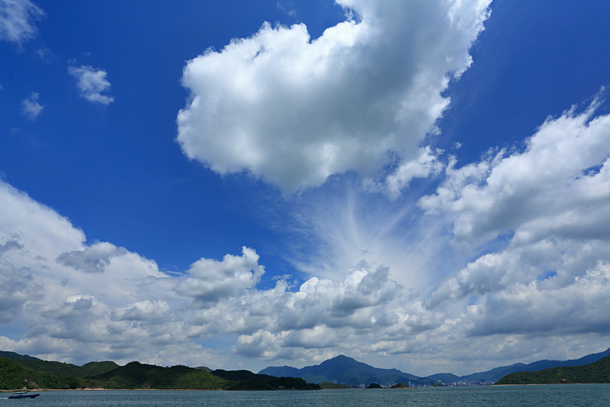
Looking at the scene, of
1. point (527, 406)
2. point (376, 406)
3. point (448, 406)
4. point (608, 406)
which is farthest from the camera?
point (376, 406)

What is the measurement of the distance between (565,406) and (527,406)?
14.9 metres

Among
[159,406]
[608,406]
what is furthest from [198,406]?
[608,406]

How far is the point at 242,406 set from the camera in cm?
19888

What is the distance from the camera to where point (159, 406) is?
196750 millimetres

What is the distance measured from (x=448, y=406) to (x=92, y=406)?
18686 centimetres

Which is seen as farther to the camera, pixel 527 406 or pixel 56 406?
pixel 56 406

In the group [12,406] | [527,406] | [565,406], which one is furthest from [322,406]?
[12,406]

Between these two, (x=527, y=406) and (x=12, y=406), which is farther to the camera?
(x=12, y=406)

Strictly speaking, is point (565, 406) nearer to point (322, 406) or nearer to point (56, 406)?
point (322, 406)

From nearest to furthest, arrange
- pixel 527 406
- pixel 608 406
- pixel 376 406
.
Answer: pixel 608 406 < pixel 527 406 < pixel 376 406

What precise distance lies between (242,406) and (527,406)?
484ft

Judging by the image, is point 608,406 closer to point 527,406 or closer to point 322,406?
→ point 527,406

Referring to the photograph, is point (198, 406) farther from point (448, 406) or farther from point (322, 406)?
point (448, 406)

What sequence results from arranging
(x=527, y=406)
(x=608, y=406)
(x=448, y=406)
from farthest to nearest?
(x=448, y=406) → (x=527, y=406) → (x=608, y=406)
